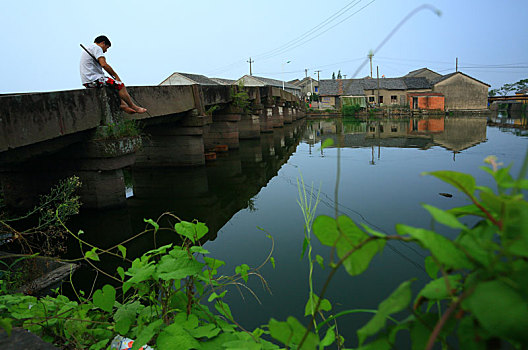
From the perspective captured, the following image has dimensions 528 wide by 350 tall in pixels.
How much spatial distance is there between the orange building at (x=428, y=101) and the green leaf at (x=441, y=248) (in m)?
48.9

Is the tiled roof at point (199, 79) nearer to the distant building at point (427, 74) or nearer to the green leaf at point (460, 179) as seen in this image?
the distant building at point (427, 74)

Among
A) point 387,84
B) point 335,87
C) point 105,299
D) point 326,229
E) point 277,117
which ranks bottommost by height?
point 105,299

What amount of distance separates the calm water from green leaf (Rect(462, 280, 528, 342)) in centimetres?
15

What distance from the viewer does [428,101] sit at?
44.4 meters

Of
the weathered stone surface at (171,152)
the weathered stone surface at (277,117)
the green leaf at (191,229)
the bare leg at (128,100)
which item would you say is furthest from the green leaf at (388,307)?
the weathered stone surface at (277,117)

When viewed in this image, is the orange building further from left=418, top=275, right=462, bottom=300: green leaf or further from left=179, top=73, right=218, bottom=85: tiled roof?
left=418, top=275, right=462, bottom=300: green leaf

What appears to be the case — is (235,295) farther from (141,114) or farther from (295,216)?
(141,114)

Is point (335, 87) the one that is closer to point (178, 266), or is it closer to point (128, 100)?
point (128, 100)

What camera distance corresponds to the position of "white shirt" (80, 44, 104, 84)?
5980mm

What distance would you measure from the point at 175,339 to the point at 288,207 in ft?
17.0

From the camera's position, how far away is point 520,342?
488mm

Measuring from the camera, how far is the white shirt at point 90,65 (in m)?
5.98

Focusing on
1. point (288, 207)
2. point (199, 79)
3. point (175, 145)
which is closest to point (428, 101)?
point (199, 79)

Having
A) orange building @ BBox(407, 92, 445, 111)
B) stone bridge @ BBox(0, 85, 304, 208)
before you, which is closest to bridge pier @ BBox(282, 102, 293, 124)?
stone bridge @ BBox(0, 85, 304, 208)
